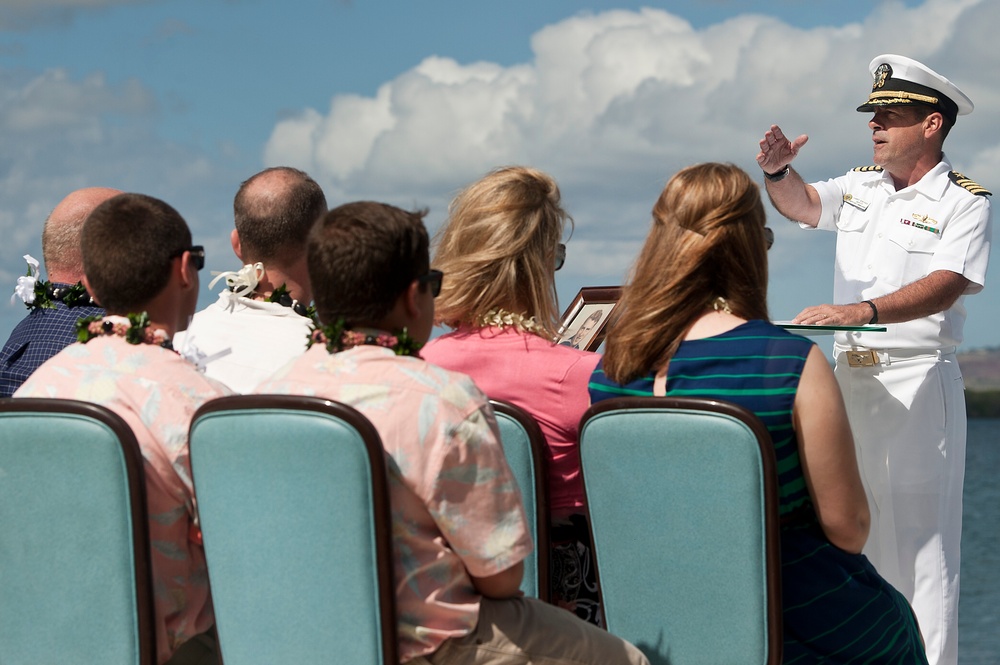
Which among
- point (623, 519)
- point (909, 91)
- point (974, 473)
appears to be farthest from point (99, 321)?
point (974, 473)

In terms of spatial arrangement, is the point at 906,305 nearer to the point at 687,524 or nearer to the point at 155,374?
the point at 687,524

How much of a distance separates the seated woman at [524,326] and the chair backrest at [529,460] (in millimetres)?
167

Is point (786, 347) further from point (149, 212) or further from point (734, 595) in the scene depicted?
point (149, 212)

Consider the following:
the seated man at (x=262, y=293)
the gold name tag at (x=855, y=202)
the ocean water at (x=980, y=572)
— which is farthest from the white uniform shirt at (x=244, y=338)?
the ocean water at (x=980, y=572)

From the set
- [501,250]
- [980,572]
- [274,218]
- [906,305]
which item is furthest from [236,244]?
[980,572]

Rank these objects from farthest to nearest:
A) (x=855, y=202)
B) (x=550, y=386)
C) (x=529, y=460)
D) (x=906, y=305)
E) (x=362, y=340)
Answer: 1. (x=855, y=202)
2. (x=906, y=305)
3. (x=550, y=386)
4. (x=529, y=460)
5. (x=362, y=340)

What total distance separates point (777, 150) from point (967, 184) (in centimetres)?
64

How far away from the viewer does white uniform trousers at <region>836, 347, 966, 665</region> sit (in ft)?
13.0

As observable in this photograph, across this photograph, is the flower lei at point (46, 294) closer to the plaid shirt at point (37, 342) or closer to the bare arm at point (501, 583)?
the plaid shirt at point (37, 342)

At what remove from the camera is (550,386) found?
113 inches

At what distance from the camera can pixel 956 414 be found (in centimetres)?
405

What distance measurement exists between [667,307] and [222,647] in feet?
3.65

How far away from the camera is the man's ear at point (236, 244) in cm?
354

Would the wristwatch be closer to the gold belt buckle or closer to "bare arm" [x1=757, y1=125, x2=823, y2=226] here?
"bare arm" [x1=757, y1=125, x2=823, y2=226]
